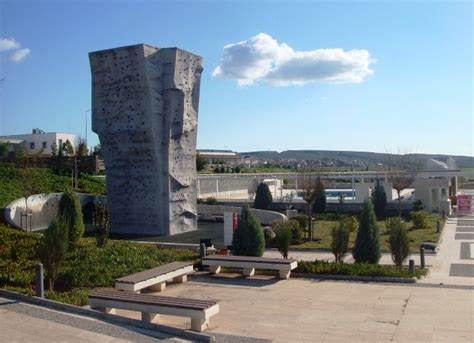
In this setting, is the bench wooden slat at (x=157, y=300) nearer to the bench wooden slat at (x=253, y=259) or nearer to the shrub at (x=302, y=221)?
the bench wooden slat at (x=253, y=259)

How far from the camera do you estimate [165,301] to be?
29.8 ft

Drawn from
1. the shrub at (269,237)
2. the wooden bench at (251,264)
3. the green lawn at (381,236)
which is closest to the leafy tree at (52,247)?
the wooden bench at (251,264)

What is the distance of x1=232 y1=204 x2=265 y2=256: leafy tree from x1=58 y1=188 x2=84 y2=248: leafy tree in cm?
524

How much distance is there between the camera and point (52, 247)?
37.5 feet

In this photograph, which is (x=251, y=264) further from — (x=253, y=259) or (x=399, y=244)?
(x=399, y=244)

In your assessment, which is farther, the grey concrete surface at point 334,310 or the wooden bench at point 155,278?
the wooden bench at point 155,278

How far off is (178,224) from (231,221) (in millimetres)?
5332

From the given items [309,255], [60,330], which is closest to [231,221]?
[309,255]

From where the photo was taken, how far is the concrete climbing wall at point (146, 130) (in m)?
23.9

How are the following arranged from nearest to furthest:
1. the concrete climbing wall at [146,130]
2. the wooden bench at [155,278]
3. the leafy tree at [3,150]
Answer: the wooden bench at [155,278], the concrete climbing wall at [146,130], the leafy tree at [3,150]

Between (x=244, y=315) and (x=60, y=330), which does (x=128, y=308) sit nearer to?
(x=60, y=330)

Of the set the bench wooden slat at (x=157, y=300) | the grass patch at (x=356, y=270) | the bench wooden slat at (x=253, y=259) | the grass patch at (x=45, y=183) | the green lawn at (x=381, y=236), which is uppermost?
the grass patch at (x=45, y=183)

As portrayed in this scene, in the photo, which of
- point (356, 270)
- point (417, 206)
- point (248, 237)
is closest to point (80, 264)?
point (248, 237)

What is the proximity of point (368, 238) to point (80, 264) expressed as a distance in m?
7.79
